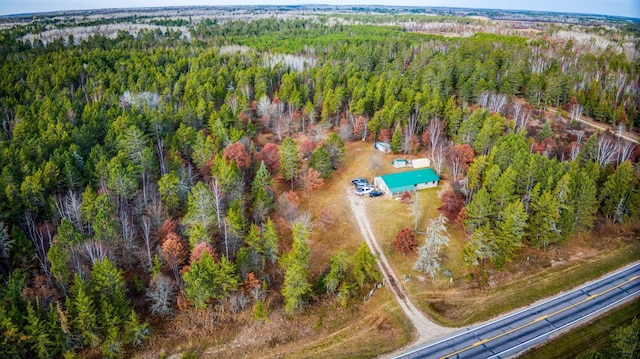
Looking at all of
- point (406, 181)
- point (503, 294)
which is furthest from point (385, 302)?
point (406, 181)

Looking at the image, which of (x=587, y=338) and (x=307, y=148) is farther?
(x=307, y=148)

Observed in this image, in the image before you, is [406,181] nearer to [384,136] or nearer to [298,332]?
[384,136]

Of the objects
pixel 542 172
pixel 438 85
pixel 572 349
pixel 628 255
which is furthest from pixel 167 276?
pixel 438 85

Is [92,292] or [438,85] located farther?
[438,85]

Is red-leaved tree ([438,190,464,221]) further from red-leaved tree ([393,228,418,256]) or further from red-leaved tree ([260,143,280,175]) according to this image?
red-leaved tree ([260,143,280,175])

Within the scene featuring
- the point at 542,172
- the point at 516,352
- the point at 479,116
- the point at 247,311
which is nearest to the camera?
the point at 516,352

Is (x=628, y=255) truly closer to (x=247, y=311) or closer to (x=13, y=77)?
(x=247, y=311)

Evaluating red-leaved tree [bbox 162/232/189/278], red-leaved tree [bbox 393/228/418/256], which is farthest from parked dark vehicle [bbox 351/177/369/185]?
red-leaved tree [bbox 162/232/189/278]
